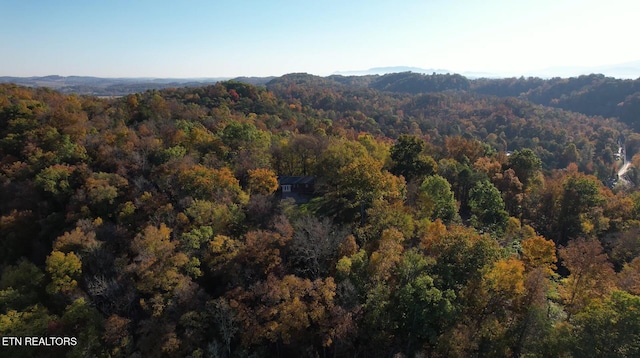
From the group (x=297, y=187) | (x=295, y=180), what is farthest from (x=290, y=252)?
(x=295, y=180)

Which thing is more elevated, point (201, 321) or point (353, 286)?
point (353, 286)

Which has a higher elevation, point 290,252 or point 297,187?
point 297,187

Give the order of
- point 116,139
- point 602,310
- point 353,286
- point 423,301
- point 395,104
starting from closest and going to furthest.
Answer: point 602,310 → point 423,301 → point 353,286 → point 116,139 → point 395,104

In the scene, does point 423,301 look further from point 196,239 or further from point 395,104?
point 395,104

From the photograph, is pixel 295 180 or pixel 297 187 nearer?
pixel 297 187

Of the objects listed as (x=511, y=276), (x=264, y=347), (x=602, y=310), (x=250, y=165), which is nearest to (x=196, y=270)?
(x=264, y=347)

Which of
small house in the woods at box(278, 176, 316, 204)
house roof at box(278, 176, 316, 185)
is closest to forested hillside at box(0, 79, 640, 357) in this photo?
small house in the woods at box(278, 176, 316, 204)

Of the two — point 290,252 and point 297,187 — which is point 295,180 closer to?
point 297,187

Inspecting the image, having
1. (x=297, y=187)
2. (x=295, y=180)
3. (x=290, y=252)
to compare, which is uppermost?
(x=295, y=180)
